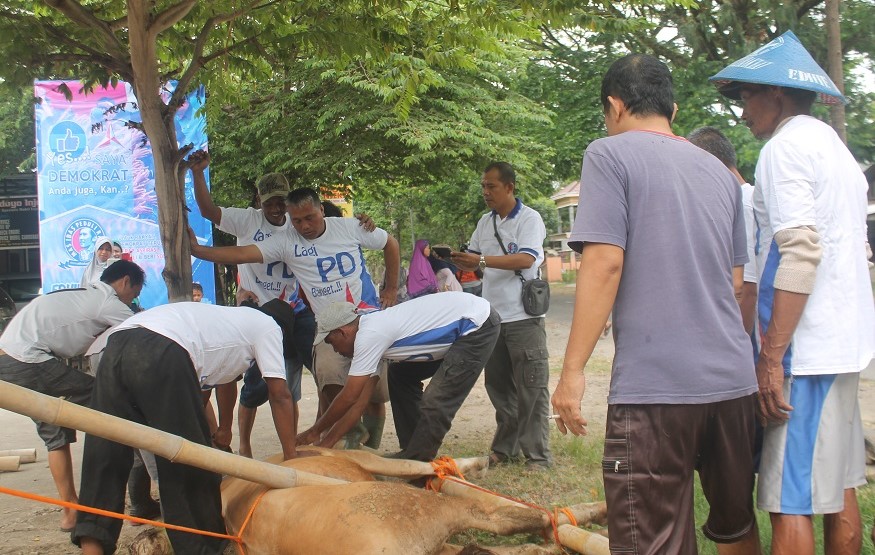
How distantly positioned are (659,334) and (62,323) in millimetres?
3639

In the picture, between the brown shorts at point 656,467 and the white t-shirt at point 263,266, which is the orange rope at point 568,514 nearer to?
the brown shorts at point 656,467

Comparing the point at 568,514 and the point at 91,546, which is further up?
the point at 568,514

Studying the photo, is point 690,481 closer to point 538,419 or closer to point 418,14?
point 538,419

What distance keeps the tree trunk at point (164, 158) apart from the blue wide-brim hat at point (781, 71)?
3.15 meters

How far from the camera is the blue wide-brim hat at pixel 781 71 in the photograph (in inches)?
119

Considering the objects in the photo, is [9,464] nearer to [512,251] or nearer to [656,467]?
[512,251]

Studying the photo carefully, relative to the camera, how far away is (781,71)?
119 inches

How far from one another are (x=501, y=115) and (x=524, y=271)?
8849 mm

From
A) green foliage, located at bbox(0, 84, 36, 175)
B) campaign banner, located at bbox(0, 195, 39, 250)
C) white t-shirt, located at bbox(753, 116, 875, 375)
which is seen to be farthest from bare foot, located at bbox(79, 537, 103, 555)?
green foliage, located at bbox(0, 84, 36, 175)

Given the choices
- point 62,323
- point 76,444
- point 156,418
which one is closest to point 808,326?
point 156,418

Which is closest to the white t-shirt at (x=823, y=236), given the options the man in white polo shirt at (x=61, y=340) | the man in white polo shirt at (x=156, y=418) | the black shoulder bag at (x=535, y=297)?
the man in white polo shirt at (x=156, y=418)

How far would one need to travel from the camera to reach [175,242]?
4957 millimetres

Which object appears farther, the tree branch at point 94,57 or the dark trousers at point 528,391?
the dark trousers at point 528,391

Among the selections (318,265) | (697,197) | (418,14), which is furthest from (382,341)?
(697,197)
